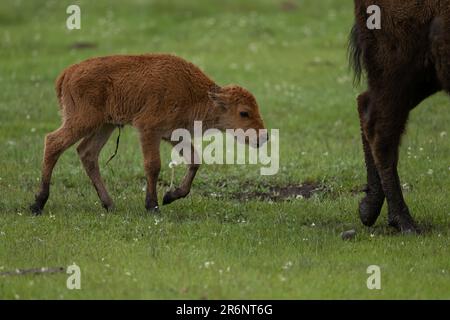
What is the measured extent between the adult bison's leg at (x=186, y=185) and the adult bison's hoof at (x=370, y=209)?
1842mm

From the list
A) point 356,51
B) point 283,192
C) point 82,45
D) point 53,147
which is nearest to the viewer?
point 356,51

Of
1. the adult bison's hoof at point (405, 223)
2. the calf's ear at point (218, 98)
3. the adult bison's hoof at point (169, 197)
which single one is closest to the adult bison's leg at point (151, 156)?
the adult bison's hoof at point (169, 197)

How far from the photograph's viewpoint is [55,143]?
988cm

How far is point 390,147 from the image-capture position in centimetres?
920

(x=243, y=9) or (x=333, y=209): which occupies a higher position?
(x=243, y=9)

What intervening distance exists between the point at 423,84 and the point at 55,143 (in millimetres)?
3802

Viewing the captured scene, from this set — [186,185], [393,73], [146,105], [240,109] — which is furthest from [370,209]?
[146,105]

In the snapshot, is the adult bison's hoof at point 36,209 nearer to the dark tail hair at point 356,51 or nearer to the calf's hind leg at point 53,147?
the calf's hind leg at point 53,147

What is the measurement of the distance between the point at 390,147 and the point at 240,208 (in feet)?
6.33

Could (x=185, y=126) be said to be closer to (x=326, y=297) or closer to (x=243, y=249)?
(x=243, y=249)

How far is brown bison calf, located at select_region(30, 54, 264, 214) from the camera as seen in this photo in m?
9.88

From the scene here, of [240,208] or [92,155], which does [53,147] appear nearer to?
[92,155]

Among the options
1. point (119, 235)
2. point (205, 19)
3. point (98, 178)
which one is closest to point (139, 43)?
point (205, 19)

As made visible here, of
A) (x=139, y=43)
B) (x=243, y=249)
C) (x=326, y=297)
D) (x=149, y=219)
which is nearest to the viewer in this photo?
(x=326, y=297)
